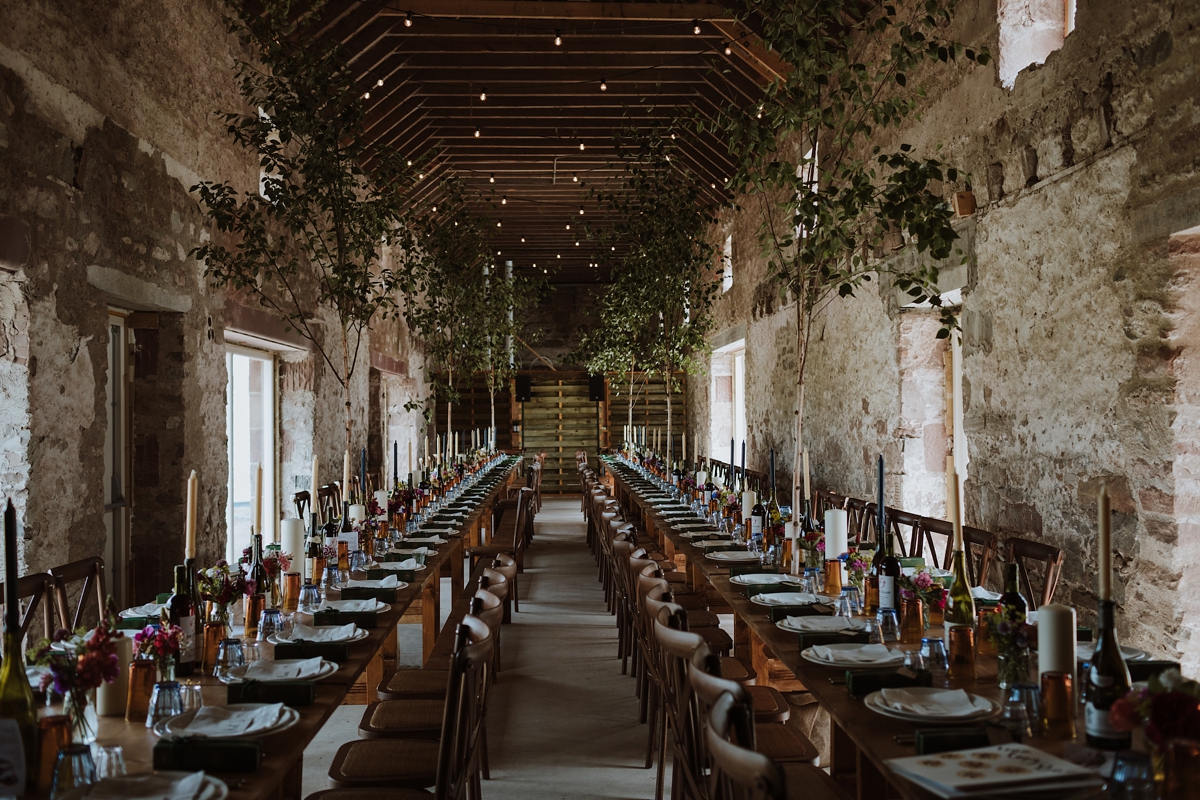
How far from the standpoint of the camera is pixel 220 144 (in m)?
6.45

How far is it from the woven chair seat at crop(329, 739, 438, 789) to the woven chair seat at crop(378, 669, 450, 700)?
51 centimetres

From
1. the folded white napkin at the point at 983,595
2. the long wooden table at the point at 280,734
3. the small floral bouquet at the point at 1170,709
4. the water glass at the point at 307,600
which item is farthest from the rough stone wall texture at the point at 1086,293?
the water glass at the point at 307,600

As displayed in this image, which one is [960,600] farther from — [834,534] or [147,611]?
[147,611]

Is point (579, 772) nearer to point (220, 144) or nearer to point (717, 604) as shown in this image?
point (717, 604)

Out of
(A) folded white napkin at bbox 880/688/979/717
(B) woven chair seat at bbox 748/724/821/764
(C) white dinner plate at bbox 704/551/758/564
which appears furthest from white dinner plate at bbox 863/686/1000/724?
(C) white dinner plate at bbox 704/551/758/564

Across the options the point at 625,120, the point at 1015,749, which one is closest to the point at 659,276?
the point at 625,120

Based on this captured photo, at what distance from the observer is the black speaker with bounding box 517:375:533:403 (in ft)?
57.4

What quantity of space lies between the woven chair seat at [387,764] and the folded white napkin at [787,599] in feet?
4.30

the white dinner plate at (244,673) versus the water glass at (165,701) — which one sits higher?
the water glass at (165,701)

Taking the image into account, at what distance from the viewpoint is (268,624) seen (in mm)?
2875

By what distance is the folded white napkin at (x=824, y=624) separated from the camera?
9.45ft

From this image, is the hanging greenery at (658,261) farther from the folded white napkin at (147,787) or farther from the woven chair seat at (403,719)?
the folded white napkin at (147,787)

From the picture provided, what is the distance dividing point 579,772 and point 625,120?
324 inches

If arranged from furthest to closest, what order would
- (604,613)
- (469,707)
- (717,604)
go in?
(604,613)
(717,604)
(469,707)
